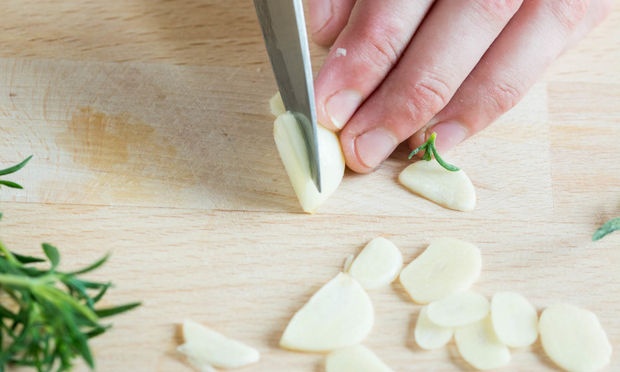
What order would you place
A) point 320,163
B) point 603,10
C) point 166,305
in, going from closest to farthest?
point 166,305, point 320,163, point 603,10

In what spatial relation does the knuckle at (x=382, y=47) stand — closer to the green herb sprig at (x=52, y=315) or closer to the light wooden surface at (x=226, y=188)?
the light wooden surface at (x=226, y=188)

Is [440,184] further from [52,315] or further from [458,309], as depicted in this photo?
[52,315]

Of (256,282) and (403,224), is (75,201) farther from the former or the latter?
(403,224)

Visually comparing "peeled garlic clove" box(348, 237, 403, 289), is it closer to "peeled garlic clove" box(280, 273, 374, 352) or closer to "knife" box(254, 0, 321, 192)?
"peeled garlic clove" box(280, 273, 374, 352)

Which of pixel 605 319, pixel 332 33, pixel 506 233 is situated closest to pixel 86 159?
pixel 332 33

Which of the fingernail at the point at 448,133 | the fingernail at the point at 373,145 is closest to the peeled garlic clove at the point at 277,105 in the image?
the fingernail at the point at 373,145
